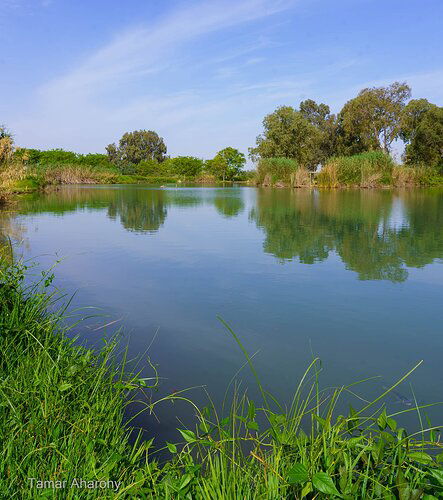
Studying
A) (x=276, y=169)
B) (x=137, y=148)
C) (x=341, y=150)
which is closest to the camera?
(x=276, y=169)

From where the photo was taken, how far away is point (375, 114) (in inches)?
1809

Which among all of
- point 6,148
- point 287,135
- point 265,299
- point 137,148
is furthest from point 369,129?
point 137,148

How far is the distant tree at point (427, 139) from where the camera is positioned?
146ft

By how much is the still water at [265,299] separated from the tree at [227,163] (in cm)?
6206

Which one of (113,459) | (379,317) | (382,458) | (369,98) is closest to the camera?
(382,458)

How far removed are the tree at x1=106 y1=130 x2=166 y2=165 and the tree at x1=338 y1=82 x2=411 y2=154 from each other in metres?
55.5

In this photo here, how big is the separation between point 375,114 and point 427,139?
5.90 m

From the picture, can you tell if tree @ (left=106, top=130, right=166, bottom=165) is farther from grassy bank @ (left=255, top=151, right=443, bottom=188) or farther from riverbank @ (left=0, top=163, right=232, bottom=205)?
grassy bank @ (left=255, top=151, right=443, bottom=188)

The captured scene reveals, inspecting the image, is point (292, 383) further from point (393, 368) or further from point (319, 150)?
point (319, 150)

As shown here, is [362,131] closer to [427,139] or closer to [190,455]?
[427,139]

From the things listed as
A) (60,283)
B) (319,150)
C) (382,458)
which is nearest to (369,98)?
(319,150)

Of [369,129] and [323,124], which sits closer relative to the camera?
[369,129]

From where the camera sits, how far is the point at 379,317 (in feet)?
14.3

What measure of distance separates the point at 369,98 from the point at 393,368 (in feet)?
154
